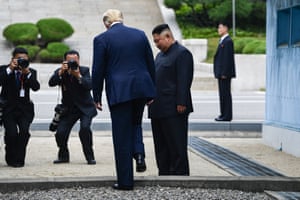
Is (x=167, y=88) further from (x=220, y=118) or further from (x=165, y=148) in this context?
(x=220, y=118)

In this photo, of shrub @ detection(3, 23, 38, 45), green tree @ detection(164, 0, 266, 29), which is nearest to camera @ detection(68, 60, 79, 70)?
shrub @ detection(3, 23, 38, 45)

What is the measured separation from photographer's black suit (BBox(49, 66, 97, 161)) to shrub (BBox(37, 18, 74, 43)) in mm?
18552

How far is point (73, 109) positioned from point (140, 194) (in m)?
2.88

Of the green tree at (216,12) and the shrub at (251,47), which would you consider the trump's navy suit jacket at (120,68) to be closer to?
the shrub at (251,47)

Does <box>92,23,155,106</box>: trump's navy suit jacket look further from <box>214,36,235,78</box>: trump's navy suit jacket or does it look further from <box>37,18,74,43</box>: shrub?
<box>37,18,74,43</box>: shrub

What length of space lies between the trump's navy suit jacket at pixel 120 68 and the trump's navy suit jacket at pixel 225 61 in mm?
7434

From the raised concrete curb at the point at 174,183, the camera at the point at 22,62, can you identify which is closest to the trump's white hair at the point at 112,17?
the raised concrete curb at the point at 174,183

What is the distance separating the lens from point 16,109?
A: 1114 cm

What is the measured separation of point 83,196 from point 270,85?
561 centimetres

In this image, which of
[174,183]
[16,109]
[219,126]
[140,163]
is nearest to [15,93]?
[16,109]

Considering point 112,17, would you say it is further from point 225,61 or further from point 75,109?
point 225,61

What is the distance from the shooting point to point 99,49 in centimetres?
868

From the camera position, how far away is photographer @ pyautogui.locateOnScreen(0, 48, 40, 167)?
11.1 m

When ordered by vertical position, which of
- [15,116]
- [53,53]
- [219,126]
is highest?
[15,116]
